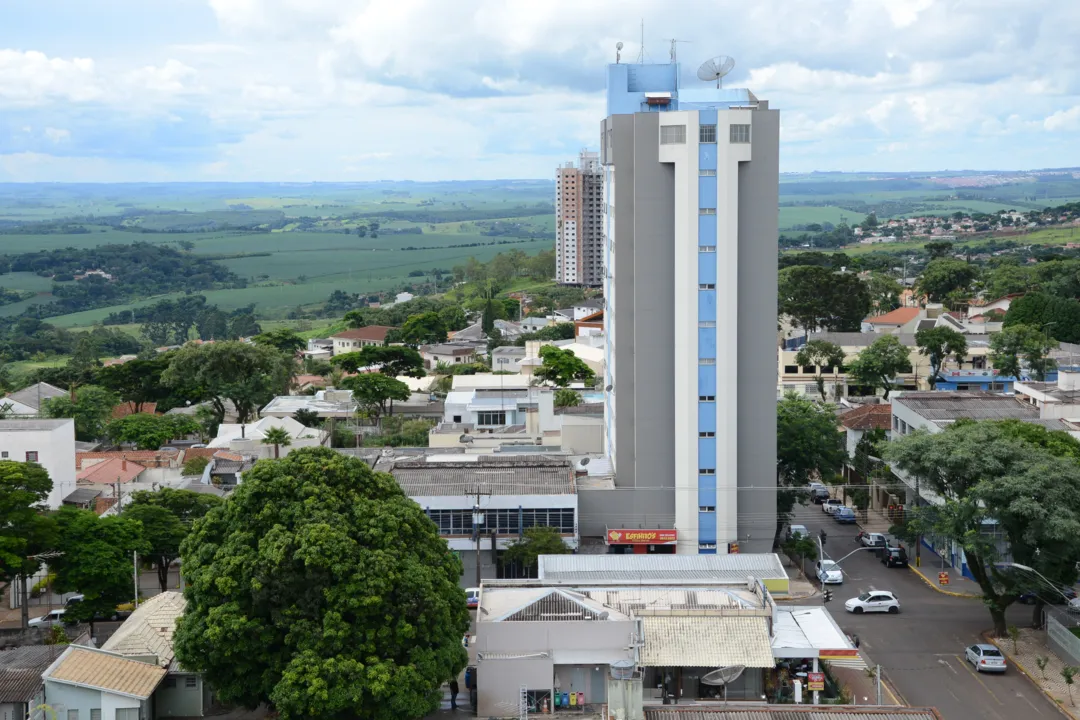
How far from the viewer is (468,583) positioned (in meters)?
37.5

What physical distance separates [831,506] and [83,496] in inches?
1014

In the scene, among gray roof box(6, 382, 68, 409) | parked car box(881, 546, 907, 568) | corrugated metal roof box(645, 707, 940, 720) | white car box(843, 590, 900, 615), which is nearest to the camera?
corrugated metal roof box(645, 707, 940, 720)

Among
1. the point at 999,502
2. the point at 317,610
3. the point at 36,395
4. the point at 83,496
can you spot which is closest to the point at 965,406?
the point at 999,502

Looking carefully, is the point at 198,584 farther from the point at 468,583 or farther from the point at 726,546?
the point at 726,546

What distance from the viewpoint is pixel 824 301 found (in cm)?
8431

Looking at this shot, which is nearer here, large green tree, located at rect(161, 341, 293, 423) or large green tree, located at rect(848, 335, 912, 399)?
large green tree, located at rect(161, 341, 293, 423)

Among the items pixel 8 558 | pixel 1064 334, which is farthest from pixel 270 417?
pixel 1064 334

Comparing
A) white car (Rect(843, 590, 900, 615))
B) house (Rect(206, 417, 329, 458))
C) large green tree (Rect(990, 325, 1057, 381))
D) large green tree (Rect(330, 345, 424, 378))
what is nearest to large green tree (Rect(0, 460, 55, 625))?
house (Rect(206, 417, 329, 458))

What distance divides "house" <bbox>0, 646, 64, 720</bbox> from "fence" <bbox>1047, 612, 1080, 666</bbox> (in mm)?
23339

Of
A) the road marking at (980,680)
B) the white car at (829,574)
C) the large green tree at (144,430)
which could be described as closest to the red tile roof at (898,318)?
the large green tree at (144,430)

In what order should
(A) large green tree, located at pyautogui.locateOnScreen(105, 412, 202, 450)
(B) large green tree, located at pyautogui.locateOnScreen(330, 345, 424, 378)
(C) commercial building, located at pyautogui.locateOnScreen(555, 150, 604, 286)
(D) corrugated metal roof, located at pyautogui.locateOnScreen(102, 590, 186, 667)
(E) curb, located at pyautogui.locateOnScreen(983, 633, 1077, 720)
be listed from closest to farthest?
1. (E) curb, located at pyautogui.locateOnScreen(983, 633, 1077, 720)
2. (D) corrugated metal roof, located at pyautogui.locateOnScreen(102, 590, 186, 667)
3. (A) large green tree, located at pyautogui.locateOnScreen(105, 412, 202, 450)
4. (B) large green tree, located at pyautogui.locateOnScreen(330, 345, 424, 378)
5. (C) commercial building, located at pyautogui.locateOnScreen(555, 150, 604, 286)

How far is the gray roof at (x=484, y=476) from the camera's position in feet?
124

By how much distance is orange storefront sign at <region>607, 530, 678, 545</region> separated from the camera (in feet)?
125

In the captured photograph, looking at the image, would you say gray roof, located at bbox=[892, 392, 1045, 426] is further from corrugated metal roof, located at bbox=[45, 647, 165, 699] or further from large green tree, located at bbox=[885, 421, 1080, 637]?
corrugated metal roof, located at bbox=[45, 647, 165, 699]
